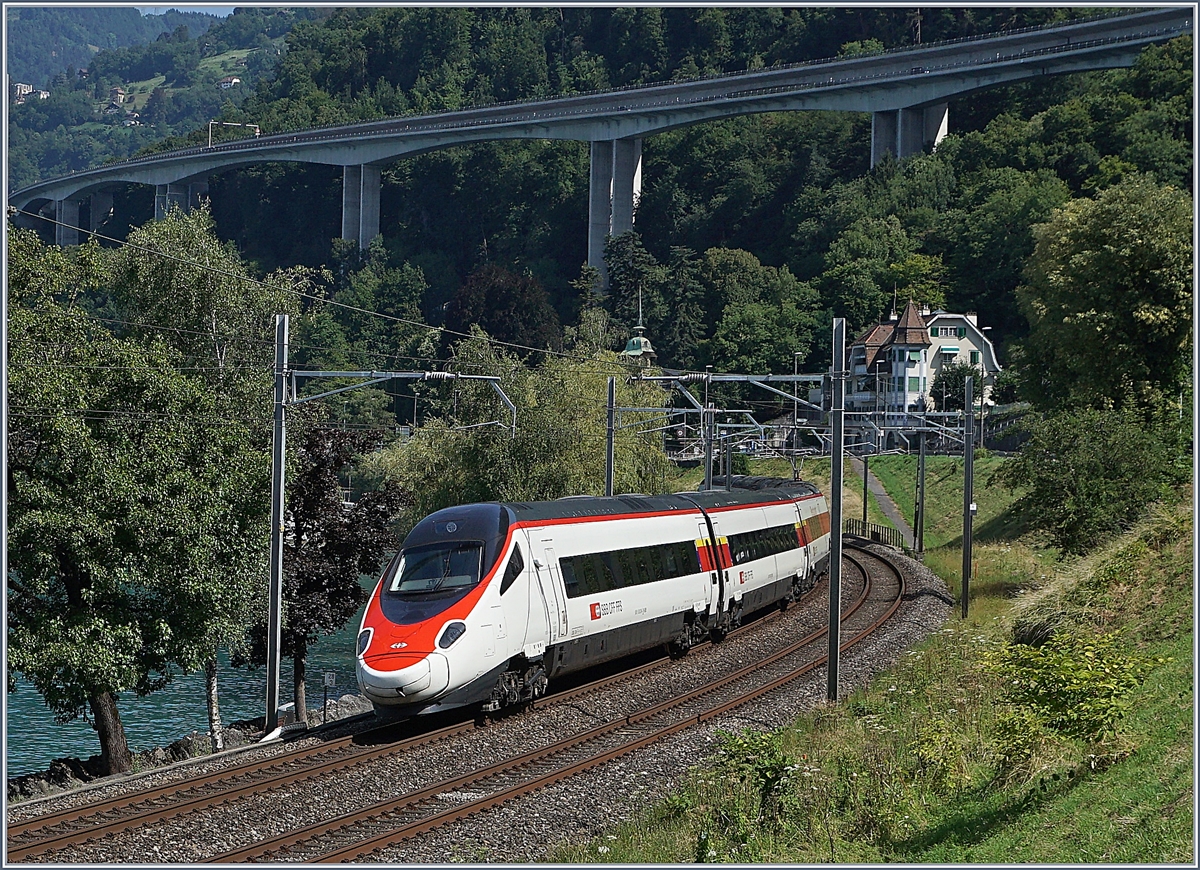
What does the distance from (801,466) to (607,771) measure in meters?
71.5

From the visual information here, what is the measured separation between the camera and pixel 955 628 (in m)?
33.4

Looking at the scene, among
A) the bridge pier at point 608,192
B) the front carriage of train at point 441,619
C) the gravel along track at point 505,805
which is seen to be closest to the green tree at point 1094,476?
the gravel along track at point 505,805

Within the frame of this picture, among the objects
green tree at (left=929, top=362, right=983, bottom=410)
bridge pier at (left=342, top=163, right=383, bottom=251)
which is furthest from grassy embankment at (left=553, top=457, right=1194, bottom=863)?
bridge pier at (left=342, top=163, right=383, bottom=251)

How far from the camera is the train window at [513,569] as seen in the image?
69.3ft

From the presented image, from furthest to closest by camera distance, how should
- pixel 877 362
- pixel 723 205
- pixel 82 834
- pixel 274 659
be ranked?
1. pixel 723 205
2. pixel 877 362
3. pixel 274 659
4. pixel 82 834

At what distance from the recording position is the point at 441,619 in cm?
2009

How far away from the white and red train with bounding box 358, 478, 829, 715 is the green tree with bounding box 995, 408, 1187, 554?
42.6ft

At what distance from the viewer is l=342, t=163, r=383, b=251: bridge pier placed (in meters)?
160

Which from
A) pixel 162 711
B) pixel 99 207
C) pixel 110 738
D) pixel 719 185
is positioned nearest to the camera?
pixel 110 738

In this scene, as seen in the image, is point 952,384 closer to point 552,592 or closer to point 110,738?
point 110,738

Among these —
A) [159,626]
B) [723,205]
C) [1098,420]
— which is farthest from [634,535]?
[723,205]

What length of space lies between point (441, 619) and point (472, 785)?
289cm

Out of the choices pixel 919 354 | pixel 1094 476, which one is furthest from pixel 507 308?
pixel 1094 476

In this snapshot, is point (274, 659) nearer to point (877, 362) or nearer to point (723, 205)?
point (877, 362)
